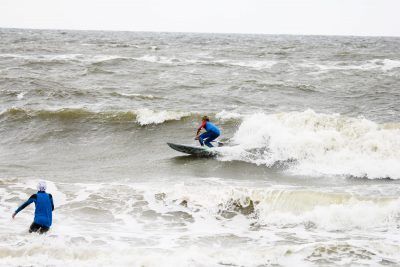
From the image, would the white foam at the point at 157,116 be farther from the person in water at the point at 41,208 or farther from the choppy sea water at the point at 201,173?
the person in water at the point at 41,208

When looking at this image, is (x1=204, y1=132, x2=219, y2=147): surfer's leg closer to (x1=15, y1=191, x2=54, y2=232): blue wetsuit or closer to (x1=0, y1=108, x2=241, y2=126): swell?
(x1=0, y1=108, x2=241, y2=126): swell

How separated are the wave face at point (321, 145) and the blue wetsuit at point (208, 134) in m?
0.60

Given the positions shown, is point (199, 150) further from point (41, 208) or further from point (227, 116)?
point (41, 208)

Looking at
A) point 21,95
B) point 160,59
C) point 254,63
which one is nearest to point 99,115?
point 21,95

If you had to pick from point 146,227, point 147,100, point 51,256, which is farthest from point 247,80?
point 51,256

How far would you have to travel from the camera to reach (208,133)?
14.9m

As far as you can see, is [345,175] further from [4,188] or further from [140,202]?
[4,188]

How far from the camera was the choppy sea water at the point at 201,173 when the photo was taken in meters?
8.04

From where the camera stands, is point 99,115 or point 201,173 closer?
point 201,173

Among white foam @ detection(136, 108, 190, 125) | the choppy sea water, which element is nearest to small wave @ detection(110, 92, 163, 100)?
the choppy sea water

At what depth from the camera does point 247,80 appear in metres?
29.0

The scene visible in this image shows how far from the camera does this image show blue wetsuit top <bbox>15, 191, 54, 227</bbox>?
808 cm

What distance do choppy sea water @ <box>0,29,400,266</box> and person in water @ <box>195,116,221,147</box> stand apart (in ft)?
2.05

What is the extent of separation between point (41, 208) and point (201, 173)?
594cm
